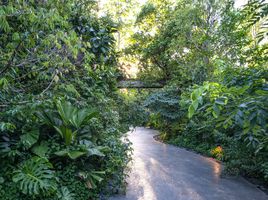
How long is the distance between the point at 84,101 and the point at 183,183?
249 centimetres

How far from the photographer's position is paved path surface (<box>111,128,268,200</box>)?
386 centimetres

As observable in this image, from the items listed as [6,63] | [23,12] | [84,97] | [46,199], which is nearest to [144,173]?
[84,97]

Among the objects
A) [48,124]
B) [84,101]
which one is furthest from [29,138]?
[84,101]

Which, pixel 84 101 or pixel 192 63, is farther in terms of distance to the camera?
pixel 192 63

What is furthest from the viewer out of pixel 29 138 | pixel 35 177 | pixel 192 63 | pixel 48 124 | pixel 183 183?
pixel 192 63

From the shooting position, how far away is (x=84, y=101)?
178 inches

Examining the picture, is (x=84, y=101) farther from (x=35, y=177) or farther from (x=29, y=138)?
(x=35, y=177)

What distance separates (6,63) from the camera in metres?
2.88

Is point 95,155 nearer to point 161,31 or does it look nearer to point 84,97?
point 84,97

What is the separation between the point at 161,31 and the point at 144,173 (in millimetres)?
6985

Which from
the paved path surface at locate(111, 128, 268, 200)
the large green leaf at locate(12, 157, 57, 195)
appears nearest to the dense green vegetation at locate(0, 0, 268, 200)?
the large green leaf at locate(12, 157, 57, 195)

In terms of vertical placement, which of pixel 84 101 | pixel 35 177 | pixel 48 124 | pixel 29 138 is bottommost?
pixel 35 177

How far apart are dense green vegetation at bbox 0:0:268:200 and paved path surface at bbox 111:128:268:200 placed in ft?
1.23

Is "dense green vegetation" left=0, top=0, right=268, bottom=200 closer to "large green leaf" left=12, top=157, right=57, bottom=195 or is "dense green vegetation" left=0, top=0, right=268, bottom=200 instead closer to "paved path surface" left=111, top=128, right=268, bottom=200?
"large green leaf" left=12, top=157, right=57, bottom=195
